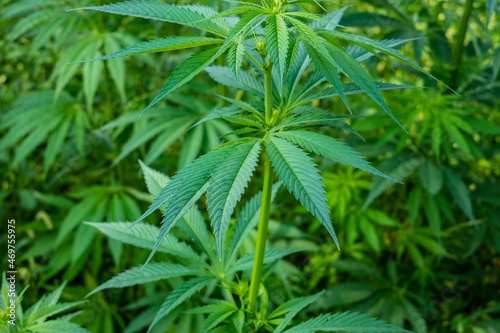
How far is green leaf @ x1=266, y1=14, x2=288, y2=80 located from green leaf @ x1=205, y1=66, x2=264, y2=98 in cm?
18

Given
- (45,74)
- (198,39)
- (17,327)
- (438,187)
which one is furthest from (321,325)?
(45,74)

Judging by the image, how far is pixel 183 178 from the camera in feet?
2.19

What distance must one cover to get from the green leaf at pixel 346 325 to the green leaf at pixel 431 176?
0.98 meters

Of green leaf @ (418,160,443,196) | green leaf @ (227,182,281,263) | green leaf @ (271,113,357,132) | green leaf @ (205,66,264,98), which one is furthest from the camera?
green leaf @ (418,160,443,196)

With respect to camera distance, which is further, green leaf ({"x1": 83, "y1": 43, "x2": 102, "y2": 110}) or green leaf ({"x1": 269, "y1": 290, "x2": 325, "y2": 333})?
green leaf ({"x1": 83, "y1": 43, "x2": 102, "y2": 110})

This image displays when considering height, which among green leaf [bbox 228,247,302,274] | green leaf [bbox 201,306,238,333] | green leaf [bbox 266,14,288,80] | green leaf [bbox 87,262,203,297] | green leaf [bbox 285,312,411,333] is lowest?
green leaf [bbox 201,306,238,333]

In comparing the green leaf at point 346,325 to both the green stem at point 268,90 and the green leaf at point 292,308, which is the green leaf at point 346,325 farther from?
the green stem at point 268,90

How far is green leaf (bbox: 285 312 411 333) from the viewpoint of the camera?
30.3 inches

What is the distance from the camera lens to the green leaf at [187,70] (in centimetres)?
65

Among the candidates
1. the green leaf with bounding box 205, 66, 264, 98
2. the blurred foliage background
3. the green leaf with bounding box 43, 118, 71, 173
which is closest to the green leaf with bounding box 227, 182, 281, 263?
the green leaf with bounding box 205, 66, 264, 98

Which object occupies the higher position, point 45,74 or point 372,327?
point 45,74

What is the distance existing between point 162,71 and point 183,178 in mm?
1525

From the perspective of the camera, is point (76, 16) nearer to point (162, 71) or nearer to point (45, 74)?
point (162, 71)

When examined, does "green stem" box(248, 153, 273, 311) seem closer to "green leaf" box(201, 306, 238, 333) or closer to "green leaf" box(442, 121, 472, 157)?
"green leaf" box(201, 306, 238, 333)
